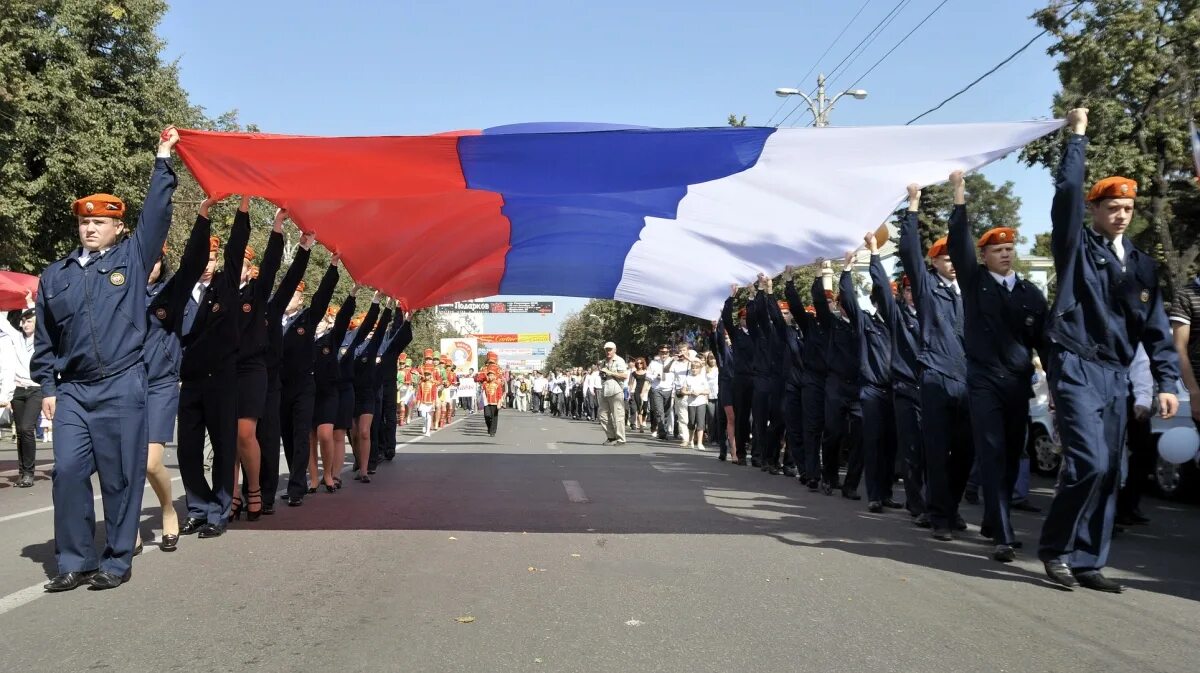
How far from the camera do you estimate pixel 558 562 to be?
6590 mm

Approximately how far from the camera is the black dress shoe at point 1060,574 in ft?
19.5

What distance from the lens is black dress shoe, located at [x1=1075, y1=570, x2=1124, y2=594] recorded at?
19.4ft

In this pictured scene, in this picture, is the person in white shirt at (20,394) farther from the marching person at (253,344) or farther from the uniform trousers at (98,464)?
the uniform trousers at (98,464)

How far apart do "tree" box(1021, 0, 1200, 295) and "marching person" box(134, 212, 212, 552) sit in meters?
23.3

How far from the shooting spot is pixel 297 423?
948cm

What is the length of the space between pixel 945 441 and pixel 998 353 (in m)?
1.25

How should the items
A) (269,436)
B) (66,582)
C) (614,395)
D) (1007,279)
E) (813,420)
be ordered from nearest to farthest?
1. (66,582)
2. (1007,279)
3. (269,436)
4. (813,420)
5. (614,395)

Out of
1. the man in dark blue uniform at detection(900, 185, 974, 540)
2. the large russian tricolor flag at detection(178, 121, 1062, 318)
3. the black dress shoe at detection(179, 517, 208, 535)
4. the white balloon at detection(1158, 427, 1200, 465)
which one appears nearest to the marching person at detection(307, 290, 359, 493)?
the large russian tricolor flag at detection(178, 121, 1062, 318)

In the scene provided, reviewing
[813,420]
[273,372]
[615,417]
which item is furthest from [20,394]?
[615,417]

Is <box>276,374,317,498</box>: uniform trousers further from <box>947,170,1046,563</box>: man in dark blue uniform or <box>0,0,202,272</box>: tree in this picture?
<box>0,0,202,272</box>: tree

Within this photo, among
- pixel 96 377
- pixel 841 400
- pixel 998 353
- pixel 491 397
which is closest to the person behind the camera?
pixel 96 377

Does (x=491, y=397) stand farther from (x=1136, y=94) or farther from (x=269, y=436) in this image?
(x=1136, y=94)

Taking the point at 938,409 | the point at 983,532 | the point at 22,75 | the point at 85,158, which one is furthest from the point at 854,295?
the point at 85,158

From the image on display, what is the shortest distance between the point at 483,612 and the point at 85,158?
1050 inches
